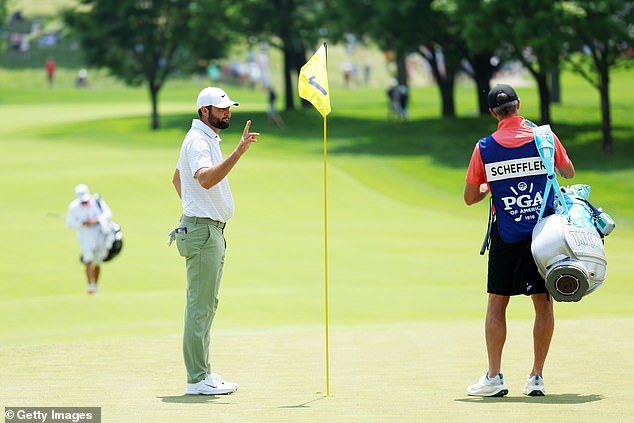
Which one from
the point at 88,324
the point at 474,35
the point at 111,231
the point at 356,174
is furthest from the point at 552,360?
the point at 474,35

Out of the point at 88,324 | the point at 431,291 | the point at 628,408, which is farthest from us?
the point at 431,291

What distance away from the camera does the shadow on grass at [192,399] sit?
9.03 meters

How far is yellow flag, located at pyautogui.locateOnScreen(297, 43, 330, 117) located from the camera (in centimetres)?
990

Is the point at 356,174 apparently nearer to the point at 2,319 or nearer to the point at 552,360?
the point at 2,319

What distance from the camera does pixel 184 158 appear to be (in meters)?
9.55

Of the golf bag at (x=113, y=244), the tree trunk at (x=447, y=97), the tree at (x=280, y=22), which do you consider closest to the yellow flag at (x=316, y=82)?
the golf bag at (x=113, y=244)

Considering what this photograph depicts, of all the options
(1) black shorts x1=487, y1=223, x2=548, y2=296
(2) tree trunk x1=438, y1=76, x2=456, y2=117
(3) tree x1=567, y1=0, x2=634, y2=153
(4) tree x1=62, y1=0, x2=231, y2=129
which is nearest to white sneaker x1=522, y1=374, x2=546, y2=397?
(1) black shorts x1=487, y1=223, x2=548, y2=296

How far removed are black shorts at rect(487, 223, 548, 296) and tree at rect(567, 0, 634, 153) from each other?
33127 millimetres

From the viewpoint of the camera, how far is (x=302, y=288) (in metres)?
21.8

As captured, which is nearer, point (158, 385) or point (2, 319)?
point (158, 385)

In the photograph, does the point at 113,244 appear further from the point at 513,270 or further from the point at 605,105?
the point at 605,105

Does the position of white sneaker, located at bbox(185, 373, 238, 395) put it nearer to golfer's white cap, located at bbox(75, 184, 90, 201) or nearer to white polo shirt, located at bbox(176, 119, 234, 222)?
white polo shirt, located at bbox(176, 119, 234, 222)

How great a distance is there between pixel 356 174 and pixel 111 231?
19.9m

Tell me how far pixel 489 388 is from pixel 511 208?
1.22 meters
